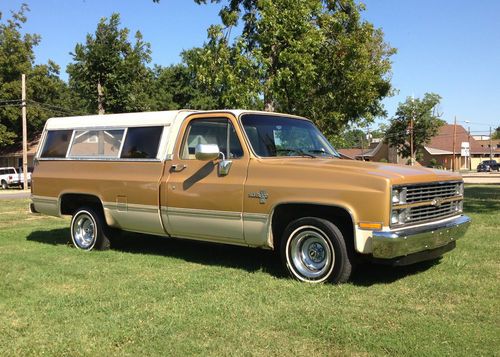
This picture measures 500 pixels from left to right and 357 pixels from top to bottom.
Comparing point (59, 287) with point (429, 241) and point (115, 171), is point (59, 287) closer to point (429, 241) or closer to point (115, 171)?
point (115, 171)

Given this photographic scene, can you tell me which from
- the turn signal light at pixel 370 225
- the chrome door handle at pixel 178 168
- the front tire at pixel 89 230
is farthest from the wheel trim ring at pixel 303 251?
the front tire at pixel 89 230

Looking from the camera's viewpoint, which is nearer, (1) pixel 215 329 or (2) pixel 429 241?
(1) pixel 215 329

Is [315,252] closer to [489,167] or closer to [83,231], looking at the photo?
[83,231]

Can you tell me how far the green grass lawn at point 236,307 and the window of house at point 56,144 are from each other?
1791 mm

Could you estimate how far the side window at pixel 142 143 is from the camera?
736cm

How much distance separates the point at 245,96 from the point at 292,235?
7675mm

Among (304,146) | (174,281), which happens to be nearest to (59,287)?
(174,281)

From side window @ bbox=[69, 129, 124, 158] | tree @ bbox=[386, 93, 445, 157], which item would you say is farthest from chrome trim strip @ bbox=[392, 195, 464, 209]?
tree @ bbox=[386, 93, 445, 157]

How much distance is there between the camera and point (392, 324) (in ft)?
14.8

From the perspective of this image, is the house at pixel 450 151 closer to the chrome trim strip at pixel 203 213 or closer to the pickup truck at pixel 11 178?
the pickup truck at pixel 11 178

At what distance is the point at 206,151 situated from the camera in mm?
6285

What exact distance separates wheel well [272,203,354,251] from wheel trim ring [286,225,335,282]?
21 centimetres

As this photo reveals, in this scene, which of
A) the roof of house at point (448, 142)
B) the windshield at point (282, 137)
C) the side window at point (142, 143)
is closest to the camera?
the windshield at point (282, 137)

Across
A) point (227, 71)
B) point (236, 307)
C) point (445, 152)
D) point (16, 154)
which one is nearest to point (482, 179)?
point (227, 71)
